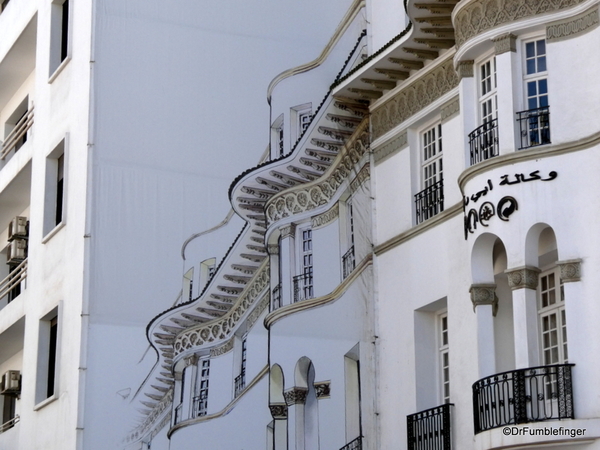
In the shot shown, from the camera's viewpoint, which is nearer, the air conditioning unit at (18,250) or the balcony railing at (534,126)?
the balcony railing at (534,126)

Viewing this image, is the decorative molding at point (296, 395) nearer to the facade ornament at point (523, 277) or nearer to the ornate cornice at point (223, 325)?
the ornate cornice at point (223, 325)

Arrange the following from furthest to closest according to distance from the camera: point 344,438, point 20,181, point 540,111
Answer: point 20,181 < point 344,438 < point 540,111

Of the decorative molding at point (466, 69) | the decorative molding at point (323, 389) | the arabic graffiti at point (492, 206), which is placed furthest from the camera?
the decorative molding at point (323, 389)

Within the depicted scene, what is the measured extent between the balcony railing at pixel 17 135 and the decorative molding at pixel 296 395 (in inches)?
447

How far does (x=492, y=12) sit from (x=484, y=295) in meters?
4.75

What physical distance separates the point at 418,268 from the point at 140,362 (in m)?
6.51

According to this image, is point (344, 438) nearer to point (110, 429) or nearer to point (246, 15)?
point (110, 429)

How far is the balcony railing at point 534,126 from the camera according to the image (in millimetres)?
21000

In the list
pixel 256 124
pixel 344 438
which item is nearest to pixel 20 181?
pixel 256 124

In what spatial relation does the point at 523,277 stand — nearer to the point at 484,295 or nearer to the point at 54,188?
the point at 484,295

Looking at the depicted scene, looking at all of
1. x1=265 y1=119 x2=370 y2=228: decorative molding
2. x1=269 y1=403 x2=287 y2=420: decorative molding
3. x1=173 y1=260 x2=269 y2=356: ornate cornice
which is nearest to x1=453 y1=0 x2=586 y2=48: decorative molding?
x1=265 y1=119 x2=370 y2=228: decorative molding

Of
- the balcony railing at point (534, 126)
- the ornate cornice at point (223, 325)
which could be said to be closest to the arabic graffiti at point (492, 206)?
the balcony railing at point (534, 126)

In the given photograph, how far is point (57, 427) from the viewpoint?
89.3 feet

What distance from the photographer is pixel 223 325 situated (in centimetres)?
2762
